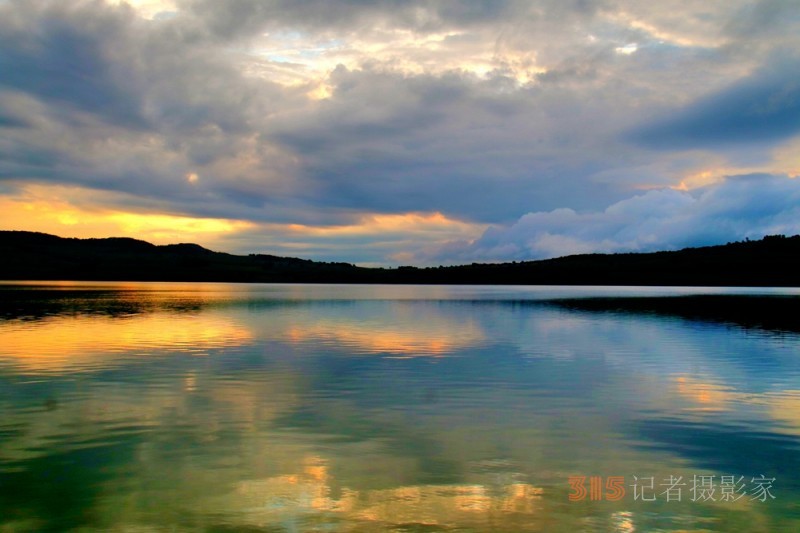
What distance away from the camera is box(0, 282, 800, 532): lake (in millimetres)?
12594

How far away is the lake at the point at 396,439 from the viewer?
1259cm

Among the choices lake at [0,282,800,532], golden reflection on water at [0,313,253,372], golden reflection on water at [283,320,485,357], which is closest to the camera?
lake at [0,282,800,532]

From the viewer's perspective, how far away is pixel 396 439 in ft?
59.6

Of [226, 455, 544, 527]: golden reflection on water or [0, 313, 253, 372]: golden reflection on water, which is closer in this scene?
[226, 455, 544, 527]: golden reflection on water

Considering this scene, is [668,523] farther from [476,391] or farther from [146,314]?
[146,314]

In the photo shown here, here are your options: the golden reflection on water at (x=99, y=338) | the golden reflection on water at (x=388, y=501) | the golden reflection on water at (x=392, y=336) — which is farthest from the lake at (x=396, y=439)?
the golden reflection on water at (x=392, y=336)

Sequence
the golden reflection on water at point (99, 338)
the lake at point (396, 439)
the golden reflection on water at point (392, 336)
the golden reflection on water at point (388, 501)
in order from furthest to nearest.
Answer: the golden reflection on water at point (392, 336)
the golden reflection on water at point (99, 338)
the lake at point (396, 439)
the golden reflection on water at point (388, 501)

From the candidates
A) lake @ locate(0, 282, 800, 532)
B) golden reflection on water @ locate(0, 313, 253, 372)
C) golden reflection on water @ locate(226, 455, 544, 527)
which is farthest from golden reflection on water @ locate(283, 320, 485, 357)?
golden reflection on water @ locate(226, 455, 544, 527)

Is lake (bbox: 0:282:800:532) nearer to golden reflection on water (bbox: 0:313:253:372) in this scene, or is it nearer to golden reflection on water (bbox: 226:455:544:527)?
golden reflection on water (bbox: 226:455:544:527)

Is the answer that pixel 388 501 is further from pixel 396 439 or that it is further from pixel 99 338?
pixel 99 338

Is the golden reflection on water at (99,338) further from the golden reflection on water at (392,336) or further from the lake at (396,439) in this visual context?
the golden reflection on water at (392,336)

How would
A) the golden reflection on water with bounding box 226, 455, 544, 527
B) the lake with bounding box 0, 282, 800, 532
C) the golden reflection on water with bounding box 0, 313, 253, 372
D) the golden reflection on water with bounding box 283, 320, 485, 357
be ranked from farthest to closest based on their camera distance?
the golden reflection on water with bounding box 283, 320, 485, 357
the golden reflection on water with bounding box 0, 313, 253, 372
the lake with bounding box 0, 282, 800, 532
the golden reflection on water with bounding box 226, 455, 544, 527

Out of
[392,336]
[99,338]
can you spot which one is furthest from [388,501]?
[99,338]

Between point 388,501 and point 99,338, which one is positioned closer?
point 388,501
